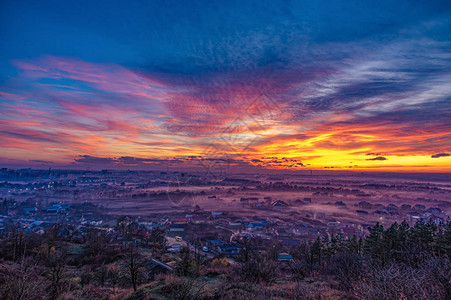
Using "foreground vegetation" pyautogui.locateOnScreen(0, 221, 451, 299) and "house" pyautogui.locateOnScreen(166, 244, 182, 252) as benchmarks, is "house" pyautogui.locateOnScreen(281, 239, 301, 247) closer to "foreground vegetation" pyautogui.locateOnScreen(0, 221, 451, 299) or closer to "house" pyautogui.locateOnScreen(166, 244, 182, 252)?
"foreground vegetation" pyautogui.locateOnScreen(0, 221, 451, 299)

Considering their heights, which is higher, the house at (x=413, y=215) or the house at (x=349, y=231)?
the house at (x=413, y=215)

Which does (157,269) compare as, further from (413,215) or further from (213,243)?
(413,215)

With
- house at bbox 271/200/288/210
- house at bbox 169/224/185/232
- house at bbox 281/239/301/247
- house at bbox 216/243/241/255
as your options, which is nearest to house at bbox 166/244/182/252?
house at bbox 216/243/241/255

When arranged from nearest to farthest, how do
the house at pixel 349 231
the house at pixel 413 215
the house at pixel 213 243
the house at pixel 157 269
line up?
the house at pixel 157 269 → the house at pixel 213 243 → the house at pixel 349 231 → the house at pixel 413 215

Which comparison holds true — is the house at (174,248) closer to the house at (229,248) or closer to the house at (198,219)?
the house at (229,248)

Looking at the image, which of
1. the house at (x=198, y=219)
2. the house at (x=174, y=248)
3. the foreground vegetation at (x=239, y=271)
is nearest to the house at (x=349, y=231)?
the foreground vegetation at (x=239, y=271)

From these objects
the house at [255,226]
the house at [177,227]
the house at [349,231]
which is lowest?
the house at [177,227]

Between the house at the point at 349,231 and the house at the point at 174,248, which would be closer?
the house at the point at 174,248

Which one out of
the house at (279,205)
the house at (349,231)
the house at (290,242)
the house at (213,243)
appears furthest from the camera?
the house at (279,205)

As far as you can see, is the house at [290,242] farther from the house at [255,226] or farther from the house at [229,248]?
the house at [229,248]
